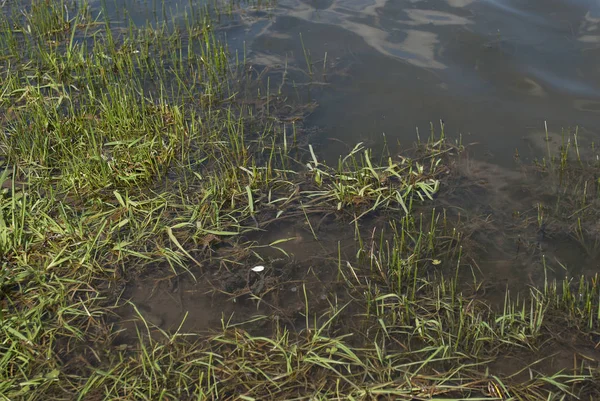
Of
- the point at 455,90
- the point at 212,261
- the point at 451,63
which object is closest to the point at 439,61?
the point at 451,63

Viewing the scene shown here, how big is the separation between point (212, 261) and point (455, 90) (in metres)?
2.88

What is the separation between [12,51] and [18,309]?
347 cm

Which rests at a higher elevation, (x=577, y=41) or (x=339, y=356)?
(x=577, y=41)

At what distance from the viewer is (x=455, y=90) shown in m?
5.62

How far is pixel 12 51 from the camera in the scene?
6.12m

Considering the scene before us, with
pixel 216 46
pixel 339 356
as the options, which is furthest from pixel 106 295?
pixel 216 46

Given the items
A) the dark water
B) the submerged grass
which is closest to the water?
the dark water

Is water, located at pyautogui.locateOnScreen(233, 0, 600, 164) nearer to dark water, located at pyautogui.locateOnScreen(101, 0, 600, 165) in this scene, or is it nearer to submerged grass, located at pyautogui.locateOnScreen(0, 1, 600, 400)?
dark water, located at pyautogui.locateOnScreen(101, 0, 600, 165)

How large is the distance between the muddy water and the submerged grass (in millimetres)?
192

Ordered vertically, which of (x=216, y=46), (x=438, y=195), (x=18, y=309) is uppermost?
(x=216, y=46)

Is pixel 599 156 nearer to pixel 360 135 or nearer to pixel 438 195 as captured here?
pixel 438 195

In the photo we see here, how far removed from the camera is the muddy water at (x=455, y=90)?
387cm

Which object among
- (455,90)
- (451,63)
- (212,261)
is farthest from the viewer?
(451,63)

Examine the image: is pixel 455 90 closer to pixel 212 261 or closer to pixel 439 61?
pixel 439 61
